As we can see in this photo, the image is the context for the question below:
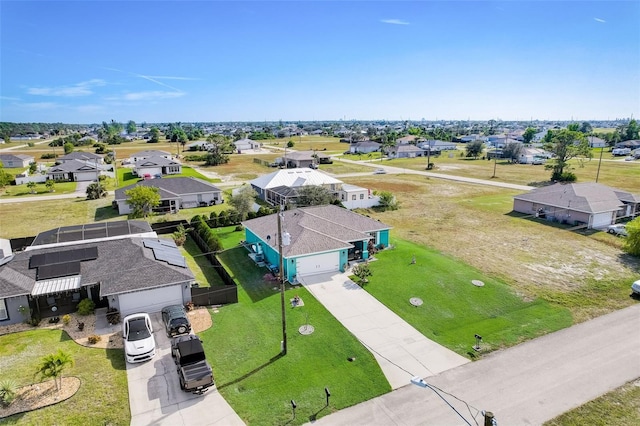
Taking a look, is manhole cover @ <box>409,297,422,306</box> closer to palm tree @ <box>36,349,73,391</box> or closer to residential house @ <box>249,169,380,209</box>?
palm tree @ <box>36,349,73,391</box>

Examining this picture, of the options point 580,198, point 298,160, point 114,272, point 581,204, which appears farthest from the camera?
point 298,160

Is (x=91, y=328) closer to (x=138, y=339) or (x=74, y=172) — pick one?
(x=138, y=339)

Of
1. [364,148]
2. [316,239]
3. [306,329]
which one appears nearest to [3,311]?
[306,329]

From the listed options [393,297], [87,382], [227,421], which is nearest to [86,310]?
[87,382]

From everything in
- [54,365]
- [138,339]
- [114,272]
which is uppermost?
[114,272]

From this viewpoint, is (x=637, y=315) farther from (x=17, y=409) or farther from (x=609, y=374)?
(x=17, y=409)

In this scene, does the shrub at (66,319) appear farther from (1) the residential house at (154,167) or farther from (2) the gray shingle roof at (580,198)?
Result: (1) the residential house at (154,167)
